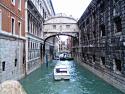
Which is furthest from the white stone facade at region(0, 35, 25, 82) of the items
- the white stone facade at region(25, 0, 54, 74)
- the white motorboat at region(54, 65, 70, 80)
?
the white stone facade at region(25, 0, 54, 74)


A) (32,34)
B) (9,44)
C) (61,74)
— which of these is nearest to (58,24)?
(32,34)

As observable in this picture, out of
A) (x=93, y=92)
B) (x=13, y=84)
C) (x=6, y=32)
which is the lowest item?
(x=93, y=92)

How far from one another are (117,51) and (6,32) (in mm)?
6368

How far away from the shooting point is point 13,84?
5.68ft

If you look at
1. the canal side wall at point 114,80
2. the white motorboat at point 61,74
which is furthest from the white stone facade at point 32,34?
the canal side wall at point 114,80

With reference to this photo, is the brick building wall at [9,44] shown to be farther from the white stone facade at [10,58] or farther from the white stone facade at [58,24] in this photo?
the white stone facade at [58,24]

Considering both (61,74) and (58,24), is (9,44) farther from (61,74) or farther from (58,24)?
(58,24)

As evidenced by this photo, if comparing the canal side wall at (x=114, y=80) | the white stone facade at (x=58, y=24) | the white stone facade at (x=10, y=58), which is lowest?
the canal side wall at (x=114, y=80)

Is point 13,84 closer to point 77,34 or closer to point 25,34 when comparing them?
point 25,34

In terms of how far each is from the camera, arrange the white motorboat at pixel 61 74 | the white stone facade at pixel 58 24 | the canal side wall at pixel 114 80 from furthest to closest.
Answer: the white stone facade at pixel 58 24 → the white motorboat at pixel 61 74 → the canal side wall at pixel 114 80

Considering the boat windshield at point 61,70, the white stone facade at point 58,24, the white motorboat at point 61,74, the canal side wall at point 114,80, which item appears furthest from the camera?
the white stone facade at point 58,24

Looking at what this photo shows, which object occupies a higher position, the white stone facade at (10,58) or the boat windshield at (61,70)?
the white stone facade at (10,58)

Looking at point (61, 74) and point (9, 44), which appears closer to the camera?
point (9, 44)

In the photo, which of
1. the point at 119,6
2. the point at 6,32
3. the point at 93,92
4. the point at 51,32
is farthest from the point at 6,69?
the point at 51,32
